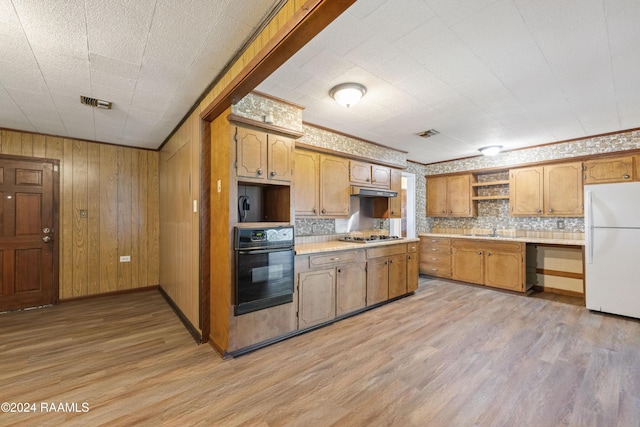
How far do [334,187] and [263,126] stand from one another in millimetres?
1456

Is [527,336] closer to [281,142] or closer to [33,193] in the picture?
[281,142]

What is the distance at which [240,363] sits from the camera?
93.3 inches

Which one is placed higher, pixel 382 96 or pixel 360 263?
pixel 382 96

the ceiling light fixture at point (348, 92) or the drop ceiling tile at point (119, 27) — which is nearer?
the drop ceiling tile at point (119, 27)

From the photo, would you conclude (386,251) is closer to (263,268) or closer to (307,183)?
(307,183)

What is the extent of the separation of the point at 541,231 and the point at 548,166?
1124 millimetres

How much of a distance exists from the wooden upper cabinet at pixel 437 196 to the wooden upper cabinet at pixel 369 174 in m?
1.83

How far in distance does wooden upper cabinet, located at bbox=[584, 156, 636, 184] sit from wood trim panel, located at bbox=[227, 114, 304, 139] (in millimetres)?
4440

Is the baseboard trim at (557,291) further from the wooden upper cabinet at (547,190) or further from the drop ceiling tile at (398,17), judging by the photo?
the drop ceiling tile at (398,17)

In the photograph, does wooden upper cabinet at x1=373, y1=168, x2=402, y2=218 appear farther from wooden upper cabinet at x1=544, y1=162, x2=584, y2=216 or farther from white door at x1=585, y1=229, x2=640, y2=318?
white door at x1=585, y1=229, x2=640, y2=318

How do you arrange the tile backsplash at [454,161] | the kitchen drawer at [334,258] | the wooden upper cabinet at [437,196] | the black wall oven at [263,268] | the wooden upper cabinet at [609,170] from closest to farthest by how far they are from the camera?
the black wall oven at [263,268] < the tile backsplash at [454,161] < the kitchen drawer at [334,258] < the wooden upper cabinet at [609,170] < the wooden upper cabinet at [437,196]

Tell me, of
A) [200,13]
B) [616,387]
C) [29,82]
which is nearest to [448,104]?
[200,13]

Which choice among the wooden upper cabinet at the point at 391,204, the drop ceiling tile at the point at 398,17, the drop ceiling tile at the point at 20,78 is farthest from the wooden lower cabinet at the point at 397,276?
the drop ceiling tile at the point at 20,78

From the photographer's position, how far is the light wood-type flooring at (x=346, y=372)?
1.77 metres
